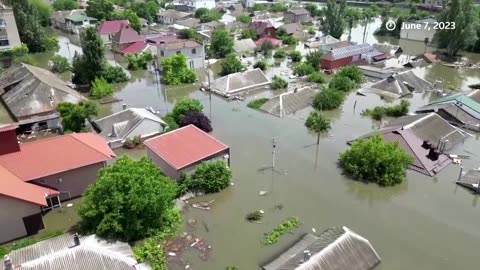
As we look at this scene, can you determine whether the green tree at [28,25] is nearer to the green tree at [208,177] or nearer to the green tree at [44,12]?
the green tree at [44,12]

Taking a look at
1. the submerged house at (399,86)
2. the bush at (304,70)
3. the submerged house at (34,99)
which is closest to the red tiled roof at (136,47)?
the submerged house at (34,99)

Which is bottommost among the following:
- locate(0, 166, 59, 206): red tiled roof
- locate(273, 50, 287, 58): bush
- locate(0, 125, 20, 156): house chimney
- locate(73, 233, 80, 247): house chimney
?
locate(273, 50, 287, 58): bush

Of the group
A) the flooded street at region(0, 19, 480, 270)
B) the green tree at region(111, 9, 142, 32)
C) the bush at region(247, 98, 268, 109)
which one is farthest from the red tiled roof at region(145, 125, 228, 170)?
the green tree at region(111, 9, 142, 32)

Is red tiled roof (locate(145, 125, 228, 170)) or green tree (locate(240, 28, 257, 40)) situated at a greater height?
red tiled roof (locate(145, 125, 228, 170))

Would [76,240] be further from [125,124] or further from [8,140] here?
[125,124]

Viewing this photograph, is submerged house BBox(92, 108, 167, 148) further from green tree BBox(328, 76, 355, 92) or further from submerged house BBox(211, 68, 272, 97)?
green tree BBox(328, 76, 355, 92)

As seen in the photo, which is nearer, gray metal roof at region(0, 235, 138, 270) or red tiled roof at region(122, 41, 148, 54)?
gray metal roof at region(0, 235, 138, 270)
